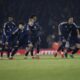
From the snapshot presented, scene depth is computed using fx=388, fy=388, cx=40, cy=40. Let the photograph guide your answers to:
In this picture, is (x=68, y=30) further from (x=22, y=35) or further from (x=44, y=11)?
(x=44, y=11)

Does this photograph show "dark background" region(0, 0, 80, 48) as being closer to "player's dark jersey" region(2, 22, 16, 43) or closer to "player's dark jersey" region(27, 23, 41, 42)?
"player's dark jersey" region(2, 22, 16, 43)

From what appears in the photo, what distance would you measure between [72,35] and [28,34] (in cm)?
180

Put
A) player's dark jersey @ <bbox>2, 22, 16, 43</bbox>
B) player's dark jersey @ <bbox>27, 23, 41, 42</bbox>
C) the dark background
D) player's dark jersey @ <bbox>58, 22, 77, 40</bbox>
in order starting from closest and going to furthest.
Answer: player's dark jersey @ <bbox>27, 23, 41, 42</bbox> < player's dark jersey @ <bbox>58, 22, 77, 40</bbox> < player's dark jersey @ <bbox>2, 22, 16, 43</bbox> < the dark background

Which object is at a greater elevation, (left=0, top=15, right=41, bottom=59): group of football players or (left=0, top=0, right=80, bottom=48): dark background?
(left=0, top=0, right=80, bottom=48): dark background

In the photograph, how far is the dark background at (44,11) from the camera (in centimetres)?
2602

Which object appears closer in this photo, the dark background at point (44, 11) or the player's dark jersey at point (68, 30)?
the player's dark jersey at point (68, 30)

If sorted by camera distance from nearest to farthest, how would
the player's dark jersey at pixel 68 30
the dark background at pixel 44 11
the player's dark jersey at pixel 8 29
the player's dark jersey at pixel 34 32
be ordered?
the player's dark jersey at pixel 34 32 < the player's dark jersey at pixel 68 30 < the player's dark jersey at pixel 8 29 < the dark background at pixel 44 11

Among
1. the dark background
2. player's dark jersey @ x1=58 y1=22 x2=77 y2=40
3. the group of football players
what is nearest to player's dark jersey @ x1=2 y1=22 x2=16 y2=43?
the group of football players

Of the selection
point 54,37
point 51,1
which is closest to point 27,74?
point 54,37

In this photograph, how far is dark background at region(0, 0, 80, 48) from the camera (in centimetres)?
2602

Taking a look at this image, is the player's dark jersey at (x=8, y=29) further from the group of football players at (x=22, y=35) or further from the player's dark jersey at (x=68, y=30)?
the player's dark jersey at (x=68, y=30)

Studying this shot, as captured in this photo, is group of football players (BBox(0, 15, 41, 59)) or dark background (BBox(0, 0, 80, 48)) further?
dark background (BBox(0, 0, 80, 48))

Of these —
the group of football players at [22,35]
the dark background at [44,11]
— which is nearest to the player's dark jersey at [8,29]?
the group of football players at [22,35]

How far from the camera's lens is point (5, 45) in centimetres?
1689
